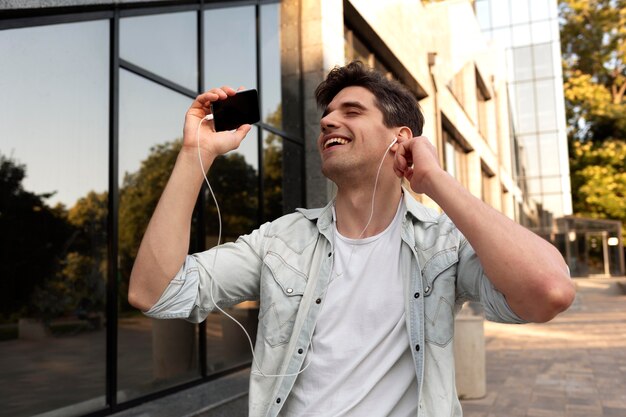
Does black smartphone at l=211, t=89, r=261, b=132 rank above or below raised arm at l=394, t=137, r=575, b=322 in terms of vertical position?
above

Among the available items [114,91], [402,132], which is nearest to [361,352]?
[402,132]

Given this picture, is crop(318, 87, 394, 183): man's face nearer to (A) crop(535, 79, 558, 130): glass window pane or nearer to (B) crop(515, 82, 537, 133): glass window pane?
(B) crop(515, 82, 537, 133): glass window pane

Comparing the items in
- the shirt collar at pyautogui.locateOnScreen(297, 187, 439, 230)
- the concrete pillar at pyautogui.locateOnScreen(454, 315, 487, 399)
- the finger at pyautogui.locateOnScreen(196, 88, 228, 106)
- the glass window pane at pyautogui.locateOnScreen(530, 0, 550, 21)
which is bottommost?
the concrete pillar at pyautogui.locateOnScreen(454, 315, 487, 399)

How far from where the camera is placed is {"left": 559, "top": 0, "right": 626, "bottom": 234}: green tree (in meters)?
31.8

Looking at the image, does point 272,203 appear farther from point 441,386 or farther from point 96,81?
point 441,386

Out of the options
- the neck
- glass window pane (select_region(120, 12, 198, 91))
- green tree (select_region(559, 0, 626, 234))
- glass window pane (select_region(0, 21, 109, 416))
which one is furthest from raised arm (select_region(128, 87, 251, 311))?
green tree (select_region(559, 0, 626, 234))

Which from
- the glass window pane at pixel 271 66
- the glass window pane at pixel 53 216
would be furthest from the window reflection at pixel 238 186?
the glass window pane at pixel 53 216

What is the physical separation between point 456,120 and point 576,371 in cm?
1054

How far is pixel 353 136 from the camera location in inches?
87.7

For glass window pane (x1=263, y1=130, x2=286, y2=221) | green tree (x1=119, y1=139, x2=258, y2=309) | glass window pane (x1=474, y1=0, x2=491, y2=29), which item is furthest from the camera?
glass window pane (x1=474, y1=0, x2=491, y2=29)

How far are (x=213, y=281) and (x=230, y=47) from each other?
19.7ft

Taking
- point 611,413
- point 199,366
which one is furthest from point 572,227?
point 199,366

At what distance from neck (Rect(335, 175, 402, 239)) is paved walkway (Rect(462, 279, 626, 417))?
4823 mm

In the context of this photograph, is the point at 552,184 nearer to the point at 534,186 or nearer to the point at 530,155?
the point at 534,186
